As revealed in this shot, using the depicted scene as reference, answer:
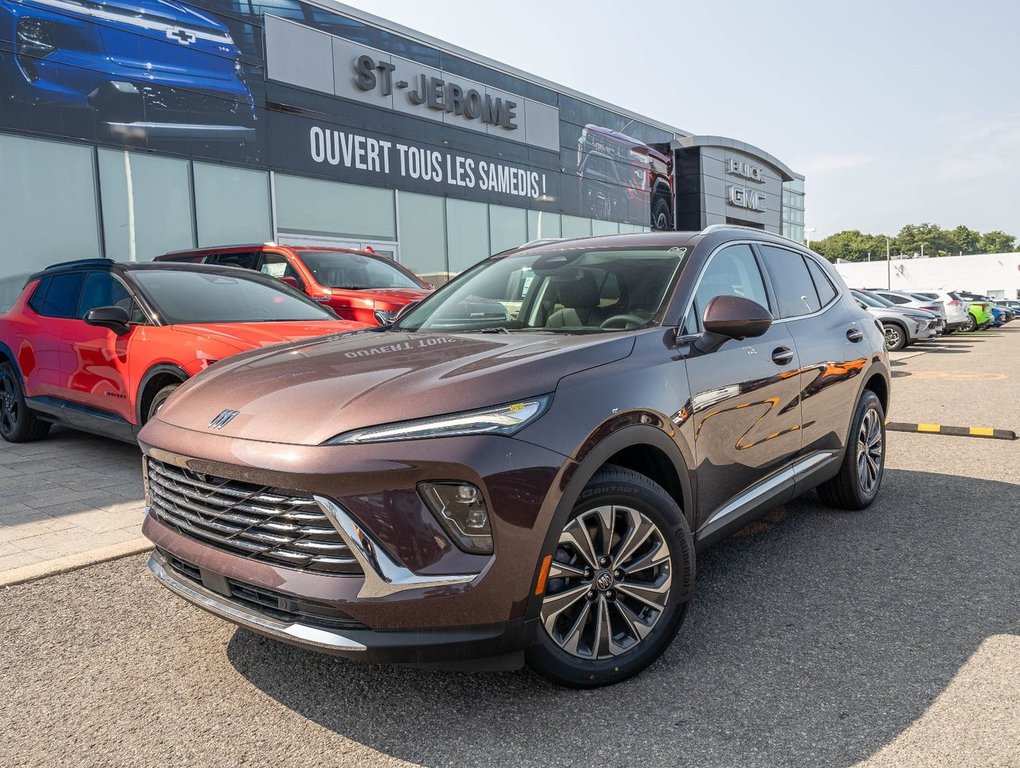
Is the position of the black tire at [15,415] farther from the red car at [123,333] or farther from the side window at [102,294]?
the side window at [102,294]

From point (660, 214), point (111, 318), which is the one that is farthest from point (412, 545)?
point (660, 214)

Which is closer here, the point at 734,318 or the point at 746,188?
the point at 734,318

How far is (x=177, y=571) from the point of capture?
280cm

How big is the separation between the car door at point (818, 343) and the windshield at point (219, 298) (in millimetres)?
3624

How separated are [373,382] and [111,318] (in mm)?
3760

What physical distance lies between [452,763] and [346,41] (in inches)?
714

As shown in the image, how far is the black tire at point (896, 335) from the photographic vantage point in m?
20.1

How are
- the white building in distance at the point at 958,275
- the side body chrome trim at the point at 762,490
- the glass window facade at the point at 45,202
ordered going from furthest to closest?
the white building in distance at the point at 958,275
the glass window facade at the point at 45,202
the side body chrome trim at the point at 762,490

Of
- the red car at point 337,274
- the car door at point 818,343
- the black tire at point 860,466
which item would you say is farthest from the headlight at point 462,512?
the red car at point 337,274

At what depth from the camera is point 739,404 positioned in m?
3.47

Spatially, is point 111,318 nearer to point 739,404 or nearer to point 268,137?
point 739,404

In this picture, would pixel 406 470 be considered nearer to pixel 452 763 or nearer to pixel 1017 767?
pixel 452 763

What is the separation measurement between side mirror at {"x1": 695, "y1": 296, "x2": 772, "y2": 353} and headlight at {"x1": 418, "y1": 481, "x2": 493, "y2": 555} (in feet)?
4.55

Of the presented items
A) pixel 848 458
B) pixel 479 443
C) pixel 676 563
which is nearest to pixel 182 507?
pixel 479 443
